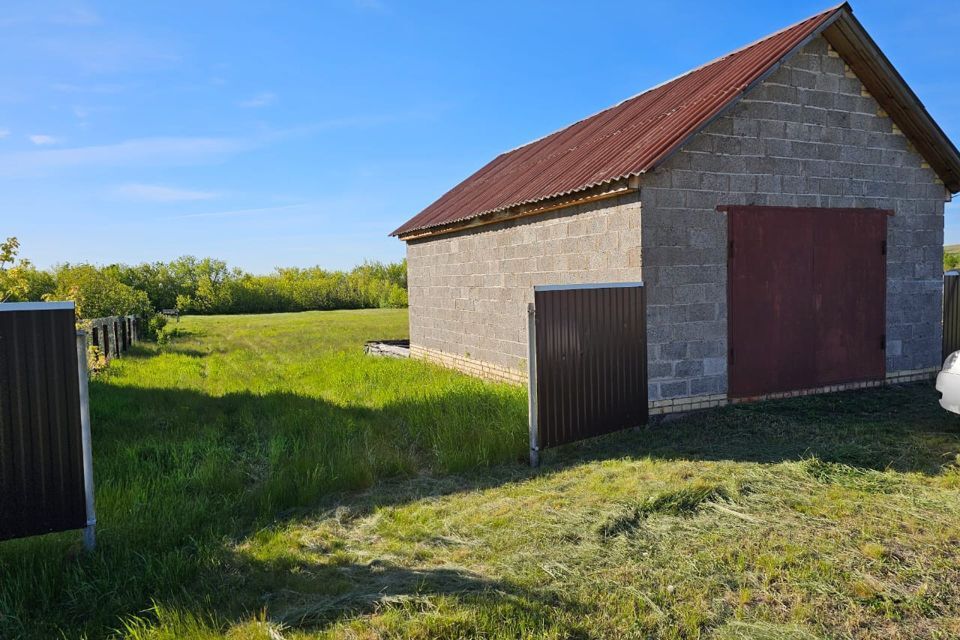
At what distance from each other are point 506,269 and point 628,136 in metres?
3.11

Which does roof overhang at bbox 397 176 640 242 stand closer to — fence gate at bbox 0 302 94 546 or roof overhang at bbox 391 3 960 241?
roof overhang at bbox 391 3 960 241

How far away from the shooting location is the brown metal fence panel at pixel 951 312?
37.2 feet


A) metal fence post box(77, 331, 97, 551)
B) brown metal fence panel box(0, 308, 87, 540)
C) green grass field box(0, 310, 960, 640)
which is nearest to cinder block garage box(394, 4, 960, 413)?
green grass field box(0, 310, 960, 640)

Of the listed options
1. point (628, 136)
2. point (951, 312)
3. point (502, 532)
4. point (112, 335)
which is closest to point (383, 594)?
point (502, 532)

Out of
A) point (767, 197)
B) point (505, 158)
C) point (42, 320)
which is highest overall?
point (505, 158)

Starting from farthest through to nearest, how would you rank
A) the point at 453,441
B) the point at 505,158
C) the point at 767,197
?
the point at 505,158 → the point at 767,197 → the point at 453,441

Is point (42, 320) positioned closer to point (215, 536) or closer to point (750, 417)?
point (215, 536)

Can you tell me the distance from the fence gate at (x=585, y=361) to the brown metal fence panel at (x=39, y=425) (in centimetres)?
415

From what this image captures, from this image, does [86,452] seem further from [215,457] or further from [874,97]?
[874,97]

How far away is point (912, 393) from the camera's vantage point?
399 inches

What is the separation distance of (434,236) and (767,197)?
756 centimetres

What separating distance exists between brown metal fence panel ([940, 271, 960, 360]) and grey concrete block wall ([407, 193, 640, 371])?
6635 millimetres

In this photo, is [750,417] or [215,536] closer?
[215,536]

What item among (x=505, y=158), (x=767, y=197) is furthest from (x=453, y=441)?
(x=505, y=158)
